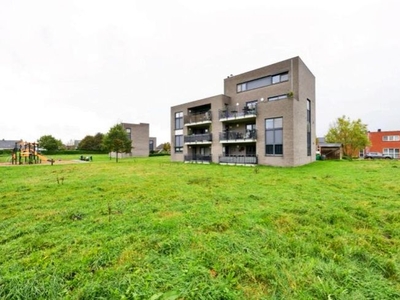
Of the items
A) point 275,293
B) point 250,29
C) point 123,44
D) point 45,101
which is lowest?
point 275,293

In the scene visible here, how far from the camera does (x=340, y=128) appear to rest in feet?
112

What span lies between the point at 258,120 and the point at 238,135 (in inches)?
112

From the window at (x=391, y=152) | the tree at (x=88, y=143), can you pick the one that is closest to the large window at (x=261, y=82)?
the window at (x=391, y=152)

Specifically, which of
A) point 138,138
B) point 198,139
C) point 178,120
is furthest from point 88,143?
point 198,139

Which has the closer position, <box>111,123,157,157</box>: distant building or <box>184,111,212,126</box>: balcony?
<box>184,111,212,126</box>: balcony

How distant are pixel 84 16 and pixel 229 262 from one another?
18476mm

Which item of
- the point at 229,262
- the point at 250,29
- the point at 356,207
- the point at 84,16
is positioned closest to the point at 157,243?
the point at 229,262

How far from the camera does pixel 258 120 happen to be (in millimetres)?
20156

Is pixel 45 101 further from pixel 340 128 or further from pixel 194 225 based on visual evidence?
pixel 340 128

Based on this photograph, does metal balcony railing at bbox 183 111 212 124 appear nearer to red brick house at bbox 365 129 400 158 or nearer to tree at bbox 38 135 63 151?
red brick house at bbox 365 129 400 158

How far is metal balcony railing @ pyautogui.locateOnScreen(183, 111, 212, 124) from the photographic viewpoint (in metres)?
24.5

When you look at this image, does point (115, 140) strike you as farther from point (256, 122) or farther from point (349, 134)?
point (349, 134)

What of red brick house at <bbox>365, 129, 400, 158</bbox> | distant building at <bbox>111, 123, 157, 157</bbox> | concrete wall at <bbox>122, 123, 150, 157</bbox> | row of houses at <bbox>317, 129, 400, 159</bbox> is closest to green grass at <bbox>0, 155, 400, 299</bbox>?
distant building at <bbox>111, 123, 157, 157</bbox>

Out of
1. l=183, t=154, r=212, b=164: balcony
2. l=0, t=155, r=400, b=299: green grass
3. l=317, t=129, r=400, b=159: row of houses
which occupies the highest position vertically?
l=317, t=129, r=400, b=159: row of houses
